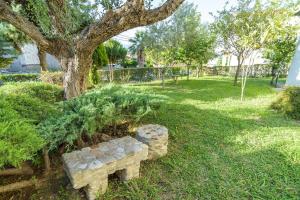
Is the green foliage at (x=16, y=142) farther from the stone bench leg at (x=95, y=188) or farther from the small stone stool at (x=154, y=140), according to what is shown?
the small stone stool at (x=154, y=140)

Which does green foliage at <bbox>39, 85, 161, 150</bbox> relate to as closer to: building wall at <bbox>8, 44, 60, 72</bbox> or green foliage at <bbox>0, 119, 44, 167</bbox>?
green foliage at <bbox>0, 119, 44, 167</bbox>

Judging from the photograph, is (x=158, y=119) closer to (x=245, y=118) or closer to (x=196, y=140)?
(x=196, y=140)

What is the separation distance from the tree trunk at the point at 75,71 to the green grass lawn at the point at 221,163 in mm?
1864

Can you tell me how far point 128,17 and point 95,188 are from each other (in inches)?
115

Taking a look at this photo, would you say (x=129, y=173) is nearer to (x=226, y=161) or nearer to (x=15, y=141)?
(x=15, y=141)


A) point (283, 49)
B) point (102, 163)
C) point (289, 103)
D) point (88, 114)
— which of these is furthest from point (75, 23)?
point (283, 49)

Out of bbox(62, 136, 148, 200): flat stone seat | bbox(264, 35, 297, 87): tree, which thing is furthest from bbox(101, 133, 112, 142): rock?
bbox(264, 35, 297, 87): tree

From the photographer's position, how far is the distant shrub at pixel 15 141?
1.64 m

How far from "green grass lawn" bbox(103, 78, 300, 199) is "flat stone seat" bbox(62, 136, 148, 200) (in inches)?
7.6

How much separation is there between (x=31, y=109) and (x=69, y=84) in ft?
6.18

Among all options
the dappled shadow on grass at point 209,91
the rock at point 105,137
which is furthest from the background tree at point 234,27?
the rock at point 105,137

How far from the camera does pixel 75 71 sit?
14.4 feet

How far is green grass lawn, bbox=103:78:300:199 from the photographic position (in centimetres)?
248

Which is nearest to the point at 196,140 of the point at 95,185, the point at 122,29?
the point at 95,185
